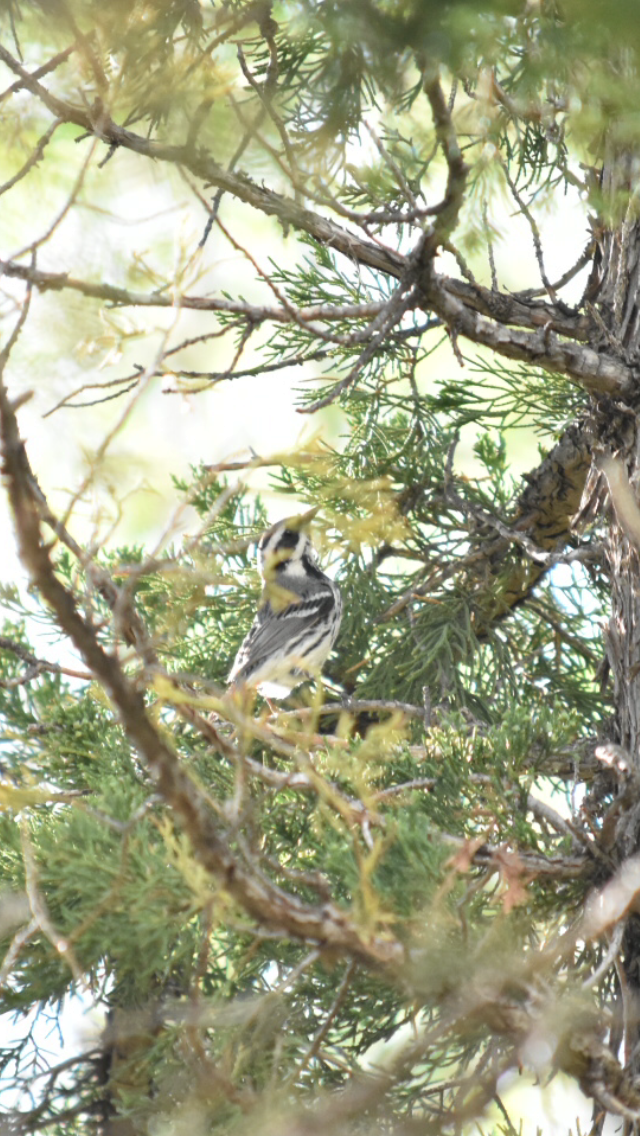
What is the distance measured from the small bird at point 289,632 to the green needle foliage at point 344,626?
0.14 meters

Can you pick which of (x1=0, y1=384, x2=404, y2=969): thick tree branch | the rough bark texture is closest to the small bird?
the rough bark texture

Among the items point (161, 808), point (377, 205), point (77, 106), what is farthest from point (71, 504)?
point (377, 205)

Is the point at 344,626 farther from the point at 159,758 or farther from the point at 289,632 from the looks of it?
the point at 159,758

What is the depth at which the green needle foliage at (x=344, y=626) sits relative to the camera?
1421 millimetres

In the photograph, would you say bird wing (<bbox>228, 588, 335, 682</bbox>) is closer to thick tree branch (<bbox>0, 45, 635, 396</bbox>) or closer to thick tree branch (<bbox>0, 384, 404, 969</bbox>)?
thick tree branch (<bbox>0, 45, 635, 396</bbox>)

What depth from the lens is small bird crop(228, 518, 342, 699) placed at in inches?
132

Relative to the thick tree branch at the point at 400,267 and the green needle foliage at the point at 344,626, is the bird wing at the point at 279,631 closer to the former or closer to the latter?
the green needle foliage at the point at 344,626

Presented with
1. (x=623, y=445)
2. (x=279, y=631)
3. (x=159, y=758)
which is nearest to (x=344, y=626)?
(x=279, y=631)

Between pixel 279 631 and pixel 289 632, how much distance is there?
0.14 meters

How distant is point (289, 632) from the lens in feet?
12.5

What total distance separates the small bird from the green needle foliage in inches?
5.7

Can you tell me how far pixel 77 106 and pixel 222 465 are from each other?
0.93 meters

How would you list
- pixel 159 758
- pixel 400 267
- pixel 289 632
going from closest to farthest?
pixel 159 758
pixel 400 267
pixel 289 632

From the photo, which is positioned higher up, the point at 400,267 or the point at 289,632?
the point at 289,632
